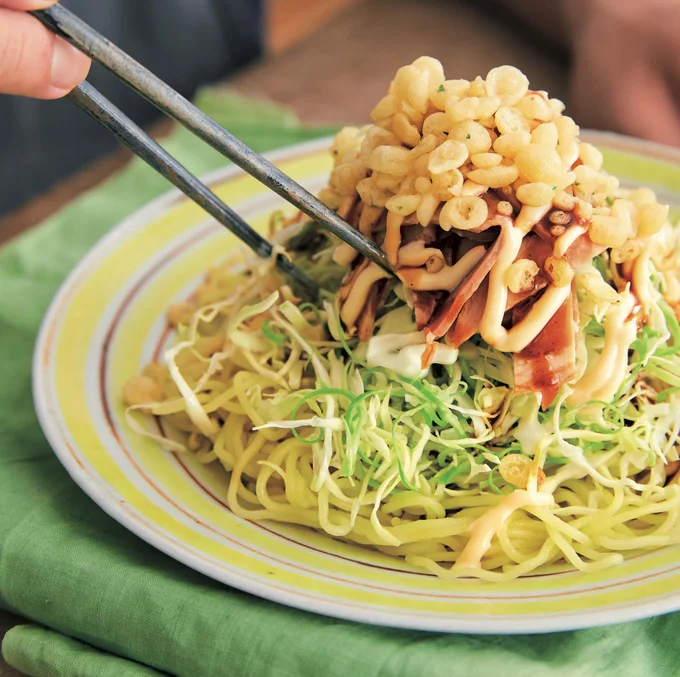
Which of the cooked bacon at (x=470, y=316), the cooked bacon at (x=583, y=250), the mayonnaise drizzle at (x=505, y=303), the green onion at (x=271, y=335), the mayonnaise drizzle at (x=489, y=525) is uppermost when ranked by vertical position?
the cooked bacon at (x=583, y=250)

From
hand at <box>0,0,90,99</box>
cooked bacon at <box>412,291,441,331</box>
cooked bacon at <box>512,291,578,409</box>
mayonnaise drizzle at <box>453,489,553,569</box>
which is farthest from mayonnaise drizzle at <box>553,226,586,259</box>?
hand at <box>0,0,90,99</box>

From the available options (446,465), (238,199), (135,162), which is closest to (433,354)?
(446,465)

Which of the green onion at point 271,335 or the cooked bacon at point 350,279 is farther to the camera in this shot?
the green onion at point 271,335

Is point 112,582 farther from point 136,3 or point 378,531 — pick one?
point 136,3

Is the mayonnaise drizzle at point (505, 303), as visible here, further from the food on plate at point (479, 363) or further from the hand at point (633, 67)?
A: the hand at point (633, 67)

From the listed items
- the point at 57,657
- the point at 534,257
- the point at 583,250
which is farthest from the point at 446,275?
the point at 57,657

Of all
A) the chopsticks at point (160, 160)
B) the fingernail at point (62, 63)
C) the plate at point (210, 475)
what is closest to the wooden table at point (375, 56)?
the plate at point (210, 475)
